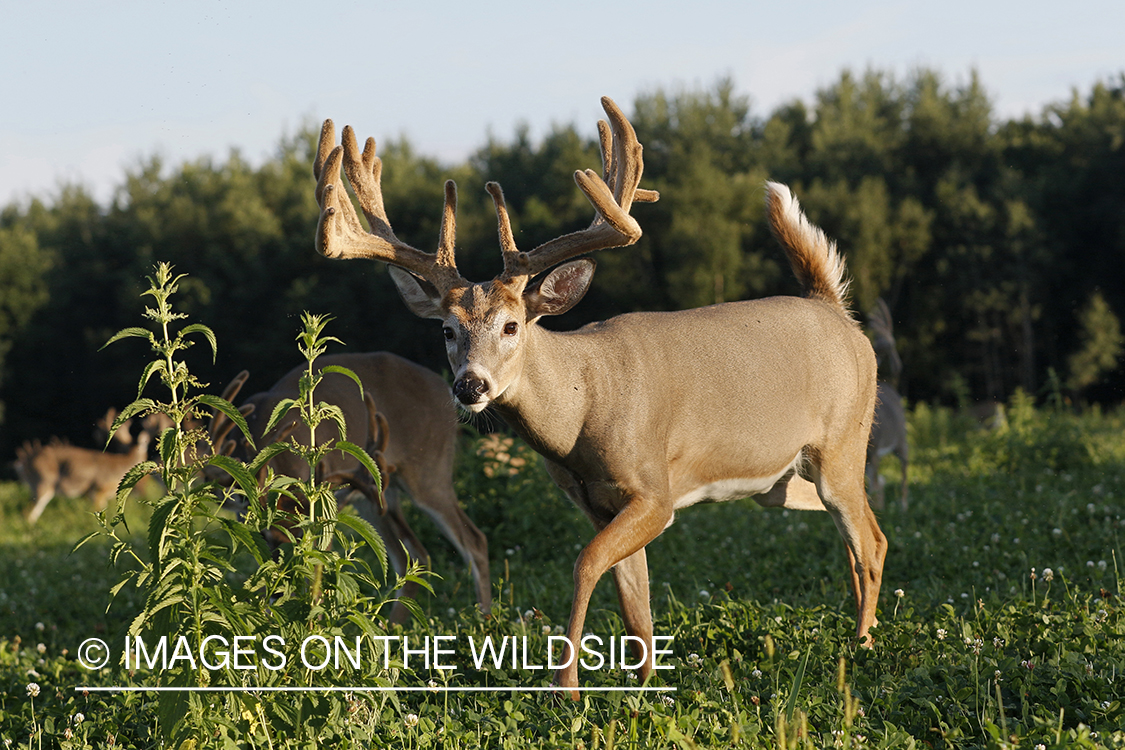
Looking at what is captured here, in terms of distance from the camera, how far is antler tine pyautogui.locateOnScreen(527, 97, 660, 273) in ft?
13.7

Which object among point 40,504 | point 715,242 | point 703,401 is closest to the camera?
point 703,401

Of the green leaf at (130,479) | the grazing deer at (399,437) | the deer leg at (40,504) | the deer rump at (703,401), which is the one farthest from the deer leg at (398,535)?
the deer leg at (40,504)

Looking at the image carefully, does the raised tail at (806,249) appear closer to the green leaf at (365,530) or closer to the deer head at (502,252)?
the deer head at (502,252)

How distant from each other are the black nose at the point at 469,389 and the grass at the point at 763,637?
837mm

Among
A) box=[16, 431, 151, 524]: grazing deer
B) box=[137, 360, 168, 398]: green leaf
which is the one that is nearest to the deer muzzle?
box=[137, 360, 168, 398]: green leaf

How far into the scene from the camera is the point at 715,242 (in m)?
24.8

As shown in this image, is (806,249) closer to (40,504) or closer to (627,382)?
(627,382)

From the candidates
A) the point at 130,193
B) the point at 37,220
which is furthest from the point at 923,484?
the point at 37,220

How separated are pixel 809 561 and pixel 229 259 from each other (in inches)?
1054

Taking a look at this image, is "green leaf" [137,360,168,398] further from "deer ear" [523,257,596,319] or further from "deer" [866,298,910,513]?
"deer" [866,298,910,513]

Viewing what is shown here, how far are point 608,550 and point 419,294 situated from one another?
4.30ft

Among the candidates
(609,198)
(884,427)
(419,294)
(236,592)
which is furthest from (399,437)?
(884,427)

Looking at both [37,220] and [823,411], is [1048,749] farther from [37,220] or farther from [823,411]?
[37,220]

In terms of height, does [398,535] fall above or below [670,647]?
above
